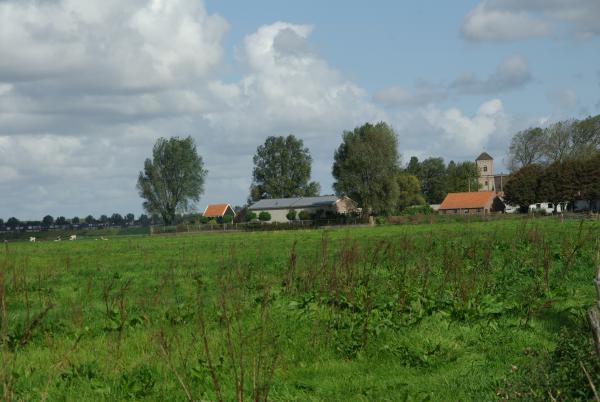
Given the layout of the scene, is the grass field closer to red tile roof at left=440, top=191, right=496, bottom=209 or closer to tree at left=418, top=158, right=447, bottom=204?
red tile roof at left=440, top=191, right=496, bottom=209

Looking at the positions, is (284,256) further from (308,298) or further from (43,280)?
(308,298)

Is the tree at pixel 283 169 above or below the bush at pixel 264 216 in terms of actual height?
above

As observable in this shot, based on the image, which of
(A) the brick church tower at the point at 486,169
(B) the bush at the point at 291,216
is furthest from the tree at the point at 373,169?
(A) the brick church tower at the point at 486,169

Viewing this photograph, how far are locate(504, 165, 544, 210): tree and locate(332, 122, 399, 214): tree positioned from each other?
22239mm

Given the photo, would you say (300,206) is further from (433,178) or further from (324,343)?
(324,343)

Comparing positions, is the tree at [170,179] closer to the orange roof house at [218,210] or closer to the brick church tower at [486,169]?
the orange roof house at [218,210]

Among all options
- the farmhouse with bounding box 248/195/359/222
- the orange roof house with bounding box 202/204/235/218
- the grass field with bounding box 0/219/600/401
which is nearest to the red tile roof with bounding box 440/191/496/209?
the farmhouse with bounding box 248/195/359/222

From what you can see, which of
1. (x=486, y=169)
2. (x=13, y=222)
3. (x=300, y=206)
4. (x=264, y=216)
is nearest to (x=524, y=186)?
(x=300, y=206)

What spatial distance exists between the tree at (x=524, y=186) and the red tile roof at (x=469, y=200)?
13.6 m

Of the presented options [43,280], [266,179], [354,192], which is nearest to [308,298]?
[43,280]

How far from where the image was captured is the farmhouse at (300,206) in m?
114

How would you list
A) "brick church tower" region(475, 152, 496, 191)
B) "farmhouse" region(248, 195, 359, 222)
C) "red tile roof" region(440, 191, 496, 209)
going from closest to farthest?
"farmhouse" region(248, 195, 359, 222), "red tile roof" region(440, 191, 496, 209), "brick church tower" region(475, 152, 496, 191)

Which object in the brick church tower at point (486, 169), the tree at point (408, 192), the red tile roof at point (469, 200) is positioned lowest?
the red tile roof at point (469, 200)

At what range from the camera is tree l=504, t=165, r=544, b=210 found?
336 ft
